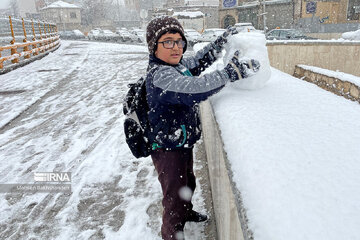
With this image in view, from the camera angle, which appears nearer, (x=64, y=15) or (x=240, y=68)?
(x=240, y=68)

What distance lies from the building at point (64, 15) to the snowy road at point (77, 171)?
6316cm

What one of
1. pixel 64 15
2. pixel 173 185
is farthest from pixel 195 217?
pixel 64 15

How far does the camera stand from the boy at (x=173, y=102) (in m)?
1.65

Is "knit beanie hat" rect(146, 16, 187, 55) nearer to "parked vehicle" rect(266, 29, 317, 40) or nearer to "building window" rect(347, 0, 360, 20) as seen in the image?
"parked vehicle" rect(266, 29, 317, 40)

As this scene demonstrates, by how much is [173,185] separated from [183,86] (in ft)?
2.21

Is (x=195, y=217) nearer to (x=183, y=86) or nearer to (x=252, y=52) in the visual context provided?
(x=183, y=86)

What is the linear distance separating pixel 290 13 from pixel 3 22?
26.2 meters

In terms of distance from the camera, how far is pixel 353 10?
25.3 metres

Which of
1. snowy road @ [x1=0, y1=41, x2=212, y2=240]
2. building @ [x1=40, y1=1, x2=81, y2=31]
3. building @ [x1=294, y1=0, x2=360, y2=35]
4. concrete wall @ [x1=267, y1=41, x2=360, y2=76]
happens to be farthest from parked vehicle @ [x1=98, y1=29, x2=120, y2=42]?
building @ [x1=40, y1=1, x2=81, y2=31]

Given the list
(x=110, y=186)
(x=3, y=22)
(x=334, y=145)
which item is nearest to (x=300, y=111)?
(x=334, y=145)

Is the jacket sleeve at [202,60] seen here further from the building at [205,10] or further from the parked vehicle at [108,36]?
the building at [205,10]

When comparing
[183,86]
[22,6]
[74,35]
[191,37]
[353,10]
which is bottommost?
[183,86]

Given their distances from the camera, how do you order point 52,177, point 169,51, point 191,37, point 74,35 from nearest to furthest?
point 169,51 < point 52,177 < point 191,37 < point 74,35

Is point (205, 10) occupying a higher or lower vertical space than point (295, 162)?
higher
